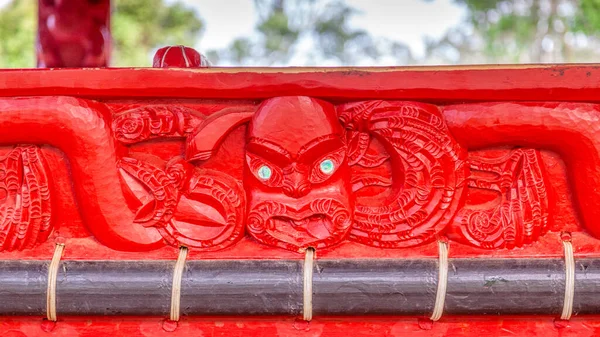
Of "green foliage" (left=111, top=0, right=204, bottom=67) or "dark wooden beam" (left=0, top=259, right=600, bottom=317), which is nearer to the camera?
"dark wooden beam" (left=0, top=259, right=600, bottom=317)

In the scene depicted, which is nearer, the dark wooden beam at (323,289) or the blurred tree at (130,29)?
the dark wooden beam at (323,289)

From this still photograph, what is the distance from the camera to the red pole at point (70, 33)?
2064 mm

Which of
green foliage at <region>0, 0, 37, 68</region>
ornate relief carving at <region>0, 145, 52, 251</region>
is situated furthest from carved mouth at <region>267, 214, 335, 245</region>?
green foliage at <region>0, 0, 37, 68</region>

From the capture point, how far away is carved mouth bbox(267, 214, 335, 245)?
119 cm

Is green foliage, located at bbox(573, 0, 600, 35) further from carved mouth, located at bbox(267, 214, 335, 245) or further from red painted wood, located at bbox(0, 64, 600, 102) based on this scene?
Result: carved mouth, located at bbox(267, 214, 335, 245)

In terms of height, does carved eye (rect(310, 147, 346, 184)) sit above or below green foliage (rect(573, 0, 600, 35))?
below

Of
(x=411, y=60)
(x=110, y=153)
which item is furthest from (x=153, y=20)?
(x=110, y=153)

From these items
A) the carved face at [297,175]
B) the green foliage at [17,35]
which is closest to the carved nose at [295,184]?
the carved face at [297,175]

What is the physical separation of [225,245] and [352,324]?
0.89ft

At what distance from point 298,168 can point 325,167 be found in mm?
48

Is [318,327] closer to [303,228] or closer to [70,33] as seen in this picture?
[303,228]

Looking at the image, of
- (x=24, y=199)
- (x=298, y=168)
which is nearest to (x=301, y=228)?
(x=298, y=168)

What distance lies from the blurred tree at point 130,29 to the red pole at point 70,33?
503 centimetres

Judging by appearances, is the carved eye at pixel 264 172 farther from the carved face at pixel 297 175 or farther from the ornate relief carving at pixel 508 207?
the ornate relief carving at pixel 508 207
